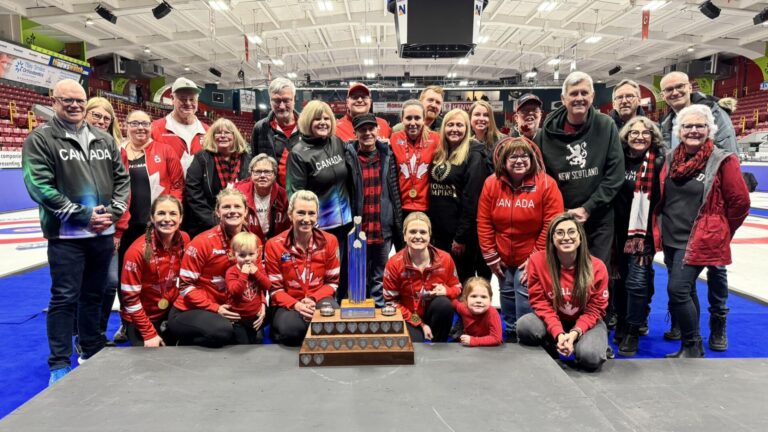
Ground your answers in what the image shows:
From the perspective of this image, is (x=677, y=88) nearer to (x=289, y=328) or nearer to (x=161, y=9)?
(x=289, y=328)

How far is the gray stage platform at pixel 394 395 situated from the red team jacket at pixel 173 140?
1447 millimetres

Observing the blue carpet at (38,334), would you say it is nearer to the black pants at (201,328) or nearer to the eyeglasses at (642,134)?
the black pants at (201,328)

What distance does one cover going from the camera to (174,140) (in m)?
3.05

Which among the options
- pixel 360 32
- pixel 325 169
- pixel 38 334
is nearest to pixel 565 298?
pixel 325 169

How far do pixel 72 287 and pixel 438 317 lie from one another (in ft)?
6.14

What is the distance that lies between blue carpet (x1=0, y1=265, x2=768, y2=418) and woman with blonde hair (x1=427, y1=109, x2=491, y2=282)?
1275 millimetres

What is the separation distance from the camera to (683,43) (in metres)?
14.8

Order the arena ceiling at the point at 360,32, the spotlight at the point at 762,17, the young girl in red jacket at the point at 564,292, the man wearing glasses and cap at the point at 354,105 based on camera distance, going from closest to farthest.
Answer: the young girl in red jacket at the point at 564,292 < the man wearing glasses and cap at the point at 354,105 < the spotlight at the point at 762,17 < the arena ceiling at the point at 360,32

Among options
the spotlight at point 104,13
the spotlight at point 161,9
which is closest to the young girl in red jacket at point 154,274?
the spotlight at point 161,9

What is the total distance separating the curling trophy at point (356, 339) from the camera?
1834 millimetres

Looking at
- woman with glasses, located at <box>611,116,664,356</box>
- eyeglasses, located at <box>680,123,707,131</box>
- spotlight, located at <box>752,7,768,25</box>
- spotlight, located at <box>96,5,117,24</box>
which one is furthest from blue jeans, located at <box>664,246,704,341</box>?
spotlight, located at <box>96,5,117,24</box>

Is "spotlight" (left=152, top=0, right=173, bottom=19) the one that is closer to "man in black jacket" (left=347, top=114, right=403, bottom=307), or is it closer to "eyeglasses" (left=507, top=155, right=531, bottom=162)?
"man in black jacket" (left=347, top=114, right=403, bottom=307)

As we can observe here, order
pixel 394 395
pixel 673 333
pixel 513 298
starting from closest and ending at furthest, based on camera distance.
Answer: pixel 394 395, pixel 513 298, pixel 673 333

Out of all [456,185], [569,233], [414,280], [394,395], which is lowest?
[394,395]
